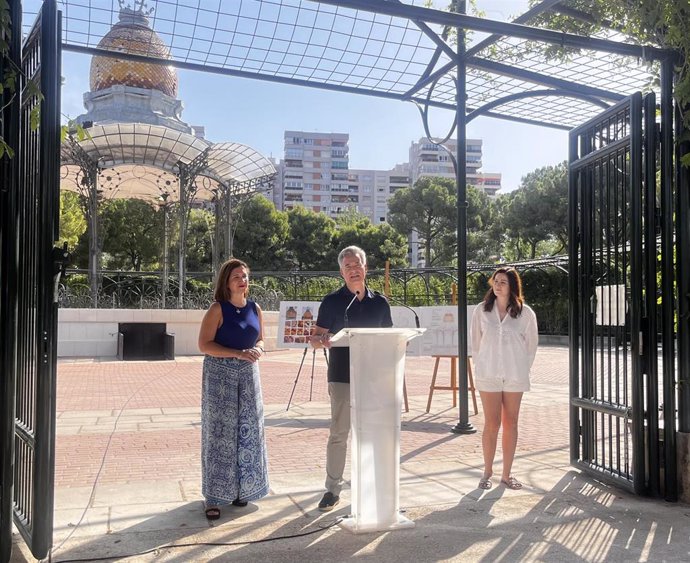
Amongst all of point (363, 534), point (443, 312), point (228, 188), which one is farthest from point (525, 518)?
point (228, 188)

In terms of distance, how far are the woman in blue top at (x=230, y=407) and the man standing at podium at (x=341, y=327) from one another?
0.48m

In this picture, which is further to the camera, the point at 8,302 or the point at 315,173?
the point at 315,173

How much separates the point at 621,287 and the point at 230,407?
3201 mm

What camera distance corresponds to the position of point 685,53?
16.4ft

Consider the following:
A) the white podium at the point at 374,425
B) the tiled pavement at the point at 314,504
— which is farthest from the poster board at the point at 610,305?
the white podium at the point at 374,425

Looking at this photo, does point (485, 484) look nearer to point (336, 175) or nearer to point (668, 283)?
point (668, 283)

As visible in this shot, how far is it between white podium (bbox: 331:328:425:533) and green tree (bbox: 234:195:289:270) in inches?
1707

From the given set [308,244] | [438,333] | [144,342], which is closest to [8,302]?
[438,333]

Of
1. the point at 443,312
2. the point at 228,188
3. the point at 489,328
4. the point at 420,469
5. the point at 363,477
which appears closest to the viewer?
the point at 363,477

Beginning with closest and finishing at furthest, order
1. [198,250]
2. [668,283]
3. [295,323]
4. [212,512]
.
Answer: [212,512]
[668,283]
[295,323]
[198,250]

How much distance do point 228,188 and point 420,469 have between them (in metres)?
17.0

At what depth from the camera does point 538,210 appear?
42.1m

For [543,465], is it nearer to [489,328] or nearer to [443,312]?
[489,328]

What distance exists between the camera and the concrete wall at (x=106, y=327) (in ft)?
60.8
